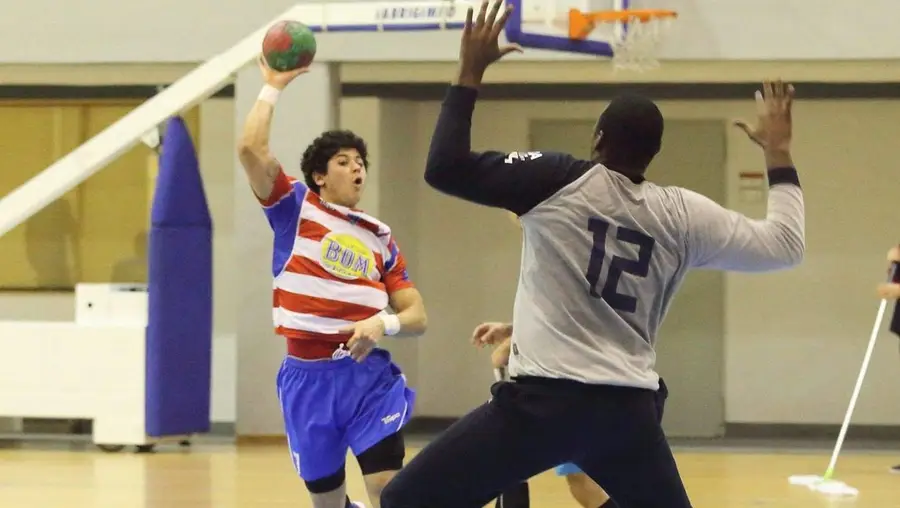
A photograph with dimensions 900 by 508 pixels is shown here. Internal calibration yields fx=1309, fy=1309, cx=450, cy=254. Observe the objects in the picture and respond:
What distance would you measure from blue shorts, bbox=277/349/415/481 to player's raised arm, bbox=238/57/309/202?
69 cm

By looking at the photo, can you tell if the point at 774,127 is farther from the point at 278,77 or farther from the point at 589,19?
the point at 589,19

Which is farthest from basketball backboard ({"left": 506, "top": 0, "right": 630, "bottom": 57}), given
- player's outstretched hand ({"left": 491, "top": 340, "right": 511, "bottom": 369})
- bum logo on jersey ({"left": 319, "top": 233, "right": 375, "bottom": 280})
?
player's outstretched hand ({"left": 491, "top": 340, "right": 511, "bottom": 369})

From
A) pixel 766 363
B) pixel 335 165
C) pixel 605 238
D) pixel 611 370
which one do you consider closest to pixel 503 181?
pixel 605 238

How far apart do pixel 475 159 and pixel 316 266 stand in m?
1.67

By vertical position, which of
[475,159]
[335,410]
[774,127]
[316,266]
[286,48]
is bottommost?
[335,410]

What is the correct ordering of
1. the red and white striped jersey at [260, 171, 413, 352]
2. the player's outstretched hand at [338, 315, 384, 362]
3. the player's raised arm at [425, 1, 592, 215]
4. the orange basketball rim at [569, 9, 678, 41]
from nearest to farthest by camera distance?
the player's raised arm at [425, 1, 592, 215] < the player's outstretched hand at [338, 315, 384, 362] < the red and white striped jersey at [260, 171, 413, 352] < the orange basketball rim at [569, 9, 678, 41]

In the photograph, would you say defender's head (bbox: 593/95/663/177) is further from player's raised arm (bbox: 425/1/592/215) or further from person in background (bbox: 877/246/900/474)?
person in background (bbox: 877/246/900/474)

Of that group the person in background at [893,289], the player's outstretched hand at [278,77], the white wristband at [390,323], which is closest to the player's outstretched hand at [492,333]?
the white wristband at [390,323]

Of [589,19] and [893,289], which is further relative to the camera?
[893,289]

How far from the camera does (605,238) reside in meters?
3.25

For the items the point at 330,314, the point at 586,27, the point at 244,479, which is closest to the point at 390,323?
the point at 330,314

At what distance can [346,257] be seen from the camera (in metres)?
4.72

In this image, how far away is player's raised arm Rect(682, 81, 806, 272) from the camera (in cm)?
331

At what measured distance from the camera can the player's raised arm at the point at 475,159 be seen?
122 inches
